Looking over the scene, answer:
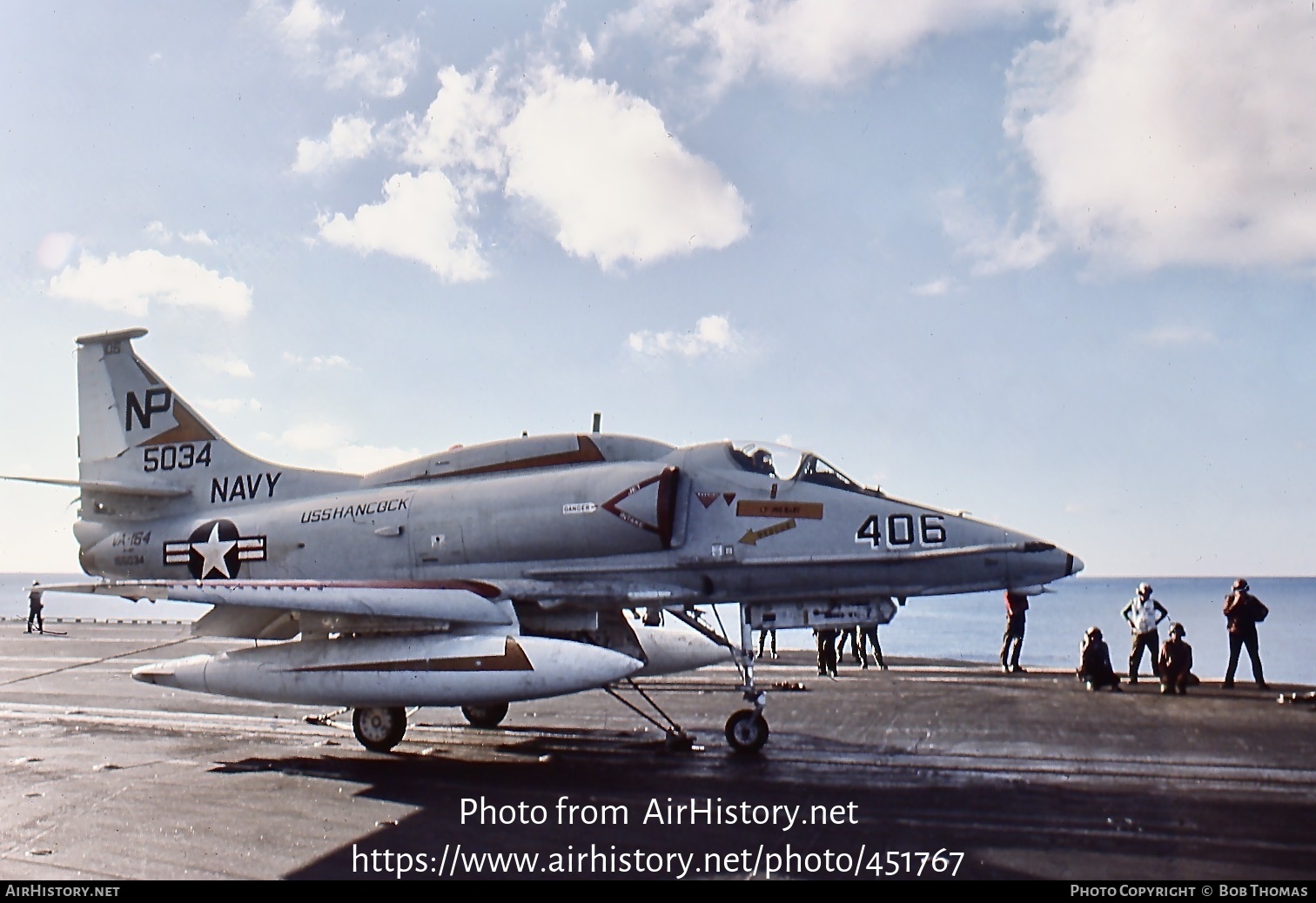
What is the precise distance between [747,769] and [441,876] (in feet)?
14.0

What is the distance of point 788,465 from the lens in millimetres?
11086

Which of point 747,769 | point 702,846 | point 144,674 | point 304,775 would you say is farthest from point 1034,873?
point 144,674

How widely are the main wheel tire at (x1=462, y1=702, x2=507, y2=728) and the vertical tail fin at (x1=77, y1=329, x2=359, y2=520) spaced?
3.87 m

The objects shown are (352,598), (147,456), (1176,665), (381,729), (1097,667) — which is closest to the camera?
(352,598)

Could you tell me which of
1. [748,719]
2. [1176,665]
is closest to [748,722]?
[748,719]

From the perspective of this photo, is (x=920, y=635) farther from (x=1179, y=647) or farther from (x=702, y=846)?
(x=702, y=846)

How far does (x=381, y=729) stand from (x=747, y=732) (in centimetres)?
455

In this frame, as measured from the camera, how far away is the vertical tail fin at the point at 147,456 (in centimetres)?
1404

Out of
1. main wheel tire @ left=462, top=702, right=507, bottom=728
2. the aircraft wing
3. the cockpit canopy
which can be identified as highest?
the cockpit canopy

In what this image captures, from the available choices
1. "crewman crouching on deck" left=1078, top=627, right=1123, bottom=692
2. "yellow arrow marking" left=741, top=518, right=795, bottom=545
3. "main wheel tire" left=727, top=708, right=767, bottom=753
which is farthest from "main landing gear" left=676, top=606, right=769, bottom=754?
"crewman crouching on deck" left=1078, top=627, right=1123, bottom=692

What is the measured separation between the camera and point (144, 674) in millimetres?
11406

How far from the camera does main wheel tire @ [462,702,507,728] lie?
44.1 ft

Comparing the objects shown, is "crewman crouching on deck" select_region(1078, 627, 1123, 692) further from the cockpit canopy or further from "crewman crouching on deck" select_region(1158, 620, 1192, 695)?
the cockpit canopy

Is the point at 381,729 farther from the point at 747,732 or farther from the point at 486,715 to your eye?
the point at 747,732
